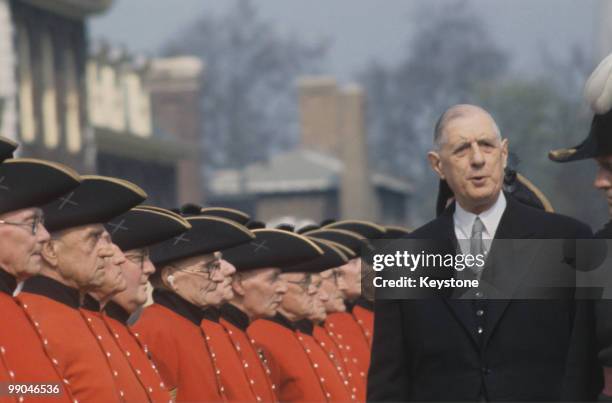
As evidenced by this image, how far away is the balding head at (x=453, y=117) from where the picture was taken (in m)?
7.07

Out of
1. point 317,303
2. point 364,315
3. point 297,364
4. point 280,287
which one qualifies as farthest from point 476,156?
point 364,315

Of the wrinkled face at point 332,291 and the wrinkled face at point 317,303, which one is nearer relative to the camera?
the wrinkled face at point 317,303

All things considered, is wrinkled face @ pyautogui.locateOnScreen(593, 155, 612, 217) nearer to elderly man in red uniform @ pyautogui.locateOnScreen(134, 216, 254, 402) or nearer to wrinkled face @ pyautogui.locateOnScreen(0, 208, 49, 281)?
wrinkled face @ pyautogui.locateOnScreen(0, 208, 49, 281)

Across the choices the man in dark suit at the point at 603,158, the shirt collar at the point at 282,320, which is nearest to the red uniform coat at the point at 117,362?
the man in dark suit at the point at 603,158

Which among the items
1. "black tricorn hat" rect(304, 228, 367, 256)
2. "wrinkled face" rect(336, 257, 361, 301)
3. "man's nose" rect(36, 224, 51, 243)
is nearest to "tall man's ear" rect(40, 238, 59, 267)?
"man's nose" rect(36, 224, 51, 243)

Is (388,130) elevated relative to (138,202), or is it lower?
lower

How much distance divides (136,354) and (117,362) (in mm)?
393

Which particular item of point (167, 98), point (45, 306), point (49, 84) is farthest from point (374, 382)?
point (167, 98)

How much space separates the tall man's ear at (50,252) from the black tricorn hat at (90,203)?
6cm

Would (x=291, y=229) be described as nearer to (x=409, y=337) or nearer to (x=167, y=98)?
(x=409, y=337)

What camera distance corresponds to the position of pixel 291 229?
11.9 metres

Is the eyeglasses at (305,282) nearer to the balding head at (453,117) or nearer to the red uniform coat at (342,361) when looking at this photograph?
the red uniform coat at (342,361)

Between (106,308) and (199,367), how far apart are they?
35.9 inches

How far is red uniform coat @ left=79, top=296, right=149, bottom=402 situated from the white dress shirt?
5.70 feet
